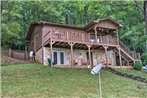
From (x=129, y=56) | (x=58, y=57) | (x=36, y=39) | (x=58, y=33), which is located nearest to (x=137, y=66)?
(x=129, y=56)

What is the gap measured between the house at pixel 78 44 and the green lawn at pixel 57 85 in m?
4.18

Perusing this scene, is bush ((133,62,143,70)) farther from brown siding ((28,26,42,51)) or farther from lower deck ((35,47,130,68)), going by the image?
brown siding ((28,26,42,51))

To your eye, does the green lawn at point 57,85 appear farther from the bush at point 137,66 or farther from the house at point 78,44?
the bush at point 137,66

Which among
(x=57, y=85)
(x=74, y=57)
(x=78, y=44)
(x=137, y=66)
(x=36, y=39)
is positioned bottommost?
(x=57, y=85)

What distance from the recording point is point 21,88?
54.7 feet

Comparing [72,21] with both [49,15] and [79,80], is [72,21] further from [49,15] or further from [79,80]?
[79,80]

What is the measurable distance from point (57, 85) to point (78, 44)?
10.5 m

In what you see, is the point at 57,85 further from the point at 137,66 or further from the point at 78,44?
the point at 137,66

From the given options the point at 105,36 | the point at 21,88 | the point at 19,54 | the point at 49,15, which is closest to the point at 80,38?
the point at 105,36

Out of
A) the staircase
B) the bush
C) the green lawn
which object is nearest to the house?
the staircase

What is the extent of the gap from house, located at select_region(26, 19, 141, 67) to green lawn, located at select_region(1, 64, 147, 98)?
4176 millimetres

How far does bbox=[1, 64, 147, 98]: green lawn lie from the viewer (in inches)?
623

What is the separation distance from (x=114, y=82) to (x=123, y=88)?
185 cm

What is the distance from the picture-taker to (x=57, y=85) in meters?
17.9
